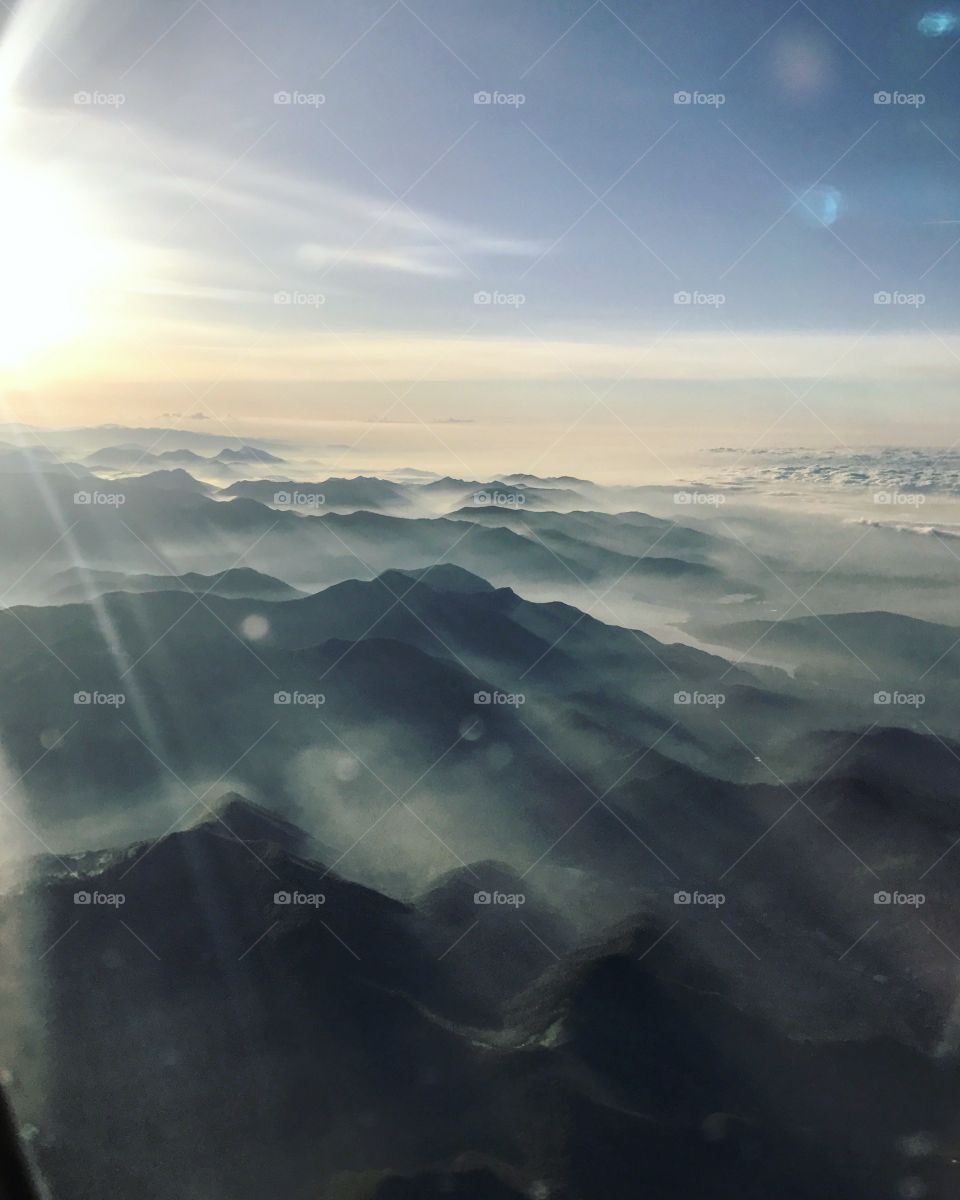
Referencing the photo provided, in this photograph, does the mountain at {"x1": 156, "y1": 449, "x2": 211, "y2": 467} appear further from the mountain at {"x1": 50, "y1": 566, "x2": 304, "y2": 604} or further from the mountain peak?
the mountain peak

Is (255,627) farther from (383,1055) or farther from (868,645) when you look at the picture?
(868,645)

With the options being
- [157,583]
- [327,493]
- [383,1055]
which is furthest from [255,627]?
[383,1055]

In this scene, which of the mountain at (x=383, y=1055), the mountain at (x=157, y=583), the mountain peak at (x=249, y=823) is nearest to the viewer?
the mountain at (x=383, y=1055)

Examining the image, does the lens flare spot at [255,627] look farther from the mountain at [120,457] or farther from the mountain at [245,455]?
the mountain at [120,457]

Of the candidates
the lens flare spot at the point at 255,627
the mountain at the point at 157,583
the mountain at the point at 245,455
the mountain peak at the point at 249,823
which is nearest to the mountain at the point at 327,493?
the mountain at the point at 245,455

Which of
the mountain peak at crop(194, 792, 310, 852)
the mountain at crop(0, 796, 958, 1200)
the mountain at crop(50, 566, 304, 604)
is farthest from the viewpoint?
the mountain at crop(50, 566, 304, 604)

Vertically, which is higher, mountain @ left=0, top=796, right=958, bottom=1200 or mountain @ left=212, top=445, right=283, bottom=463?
mountain @ left=212, top=445, right=283, bottom=463

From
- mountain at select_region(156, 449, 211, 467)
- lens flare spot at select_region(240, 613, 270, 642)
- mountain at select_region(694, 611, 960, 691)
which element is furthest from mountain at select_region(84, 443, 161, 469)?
mountain at select_region(694, 611, 960, 691)

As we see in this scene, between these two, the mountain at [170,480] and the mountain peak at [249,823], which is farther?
the mountain at [170,480]

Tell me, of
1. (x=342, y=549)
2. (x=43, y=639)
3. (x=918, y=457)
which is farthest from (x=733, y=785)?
(x=43, y=639)

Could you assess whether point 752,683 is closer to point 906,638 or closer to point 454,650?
point 906,638

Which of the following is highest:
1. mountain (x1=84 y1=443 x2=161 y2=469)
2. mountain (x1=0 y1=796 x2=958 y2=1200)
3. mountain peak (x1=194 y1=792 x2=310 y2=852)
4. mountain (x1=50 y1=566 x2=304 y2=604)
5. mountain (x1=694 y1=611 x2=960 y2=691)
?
mountain (x1=84 y1=443 x2=161 y2=469)
